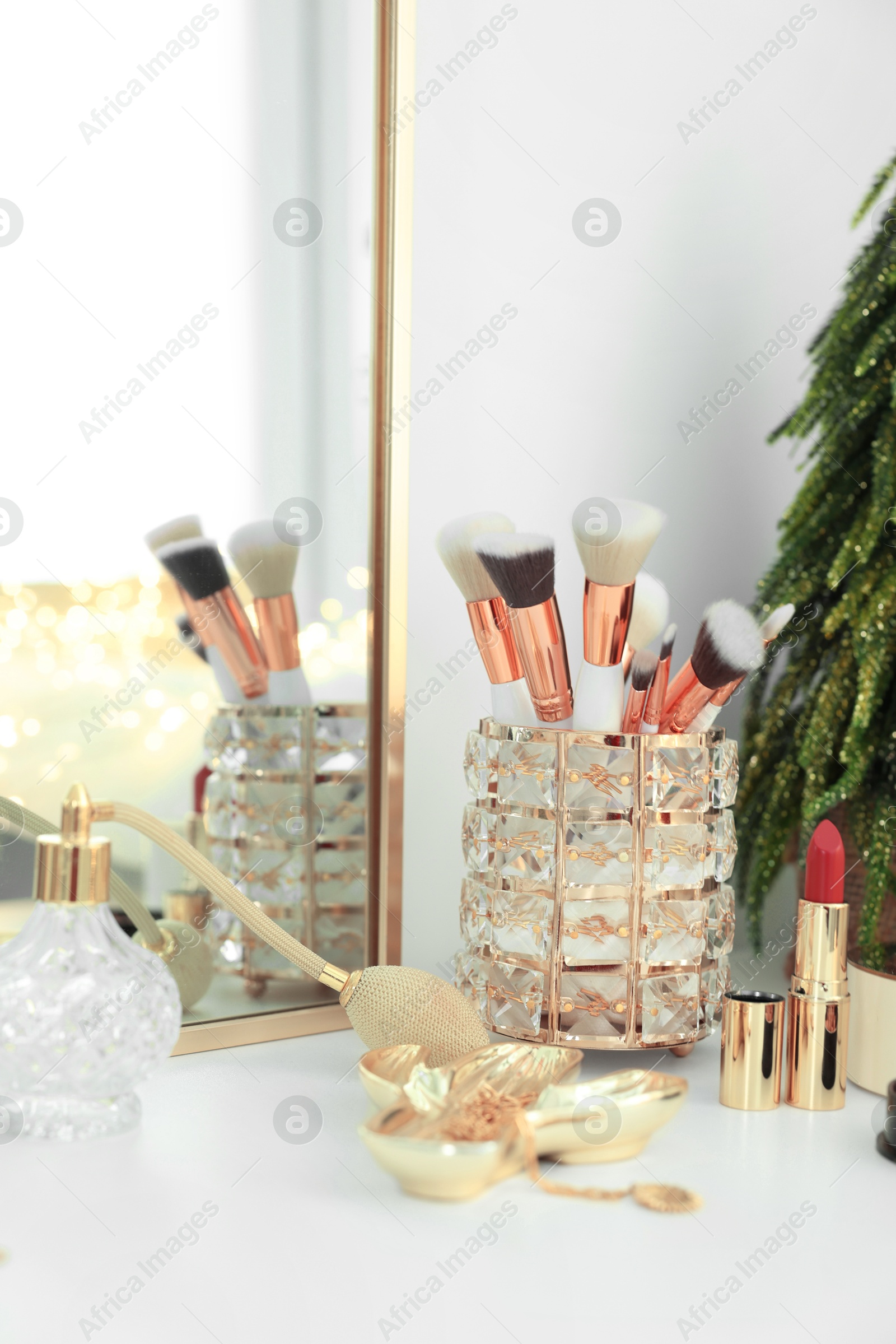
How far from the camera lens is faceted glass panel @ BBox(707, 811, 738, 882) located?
60 centimetres

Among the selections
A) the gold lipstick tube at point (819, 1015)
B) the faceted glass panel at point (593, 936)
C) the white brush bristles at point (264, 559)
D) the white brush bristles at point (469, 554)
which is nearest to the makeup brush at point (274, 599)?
the white brush bristles at point (264, 559)

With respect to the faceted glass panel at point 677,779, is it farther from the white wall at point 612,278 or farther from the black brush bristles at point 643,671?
the white wall at point 612,278

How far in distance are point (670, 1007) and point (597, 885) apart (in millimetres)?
76

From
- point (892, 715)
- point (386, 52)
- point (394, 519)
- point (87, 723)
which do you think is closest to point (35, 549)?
point (87, 723)

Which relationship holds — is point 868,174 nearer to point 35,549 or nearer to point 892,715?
point 892,715

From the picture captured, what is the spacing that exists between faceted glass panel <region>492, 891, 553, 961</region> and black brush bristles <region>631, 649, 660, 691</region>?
0.12 metres

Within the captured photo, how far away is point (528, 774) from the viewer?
22.8 inches

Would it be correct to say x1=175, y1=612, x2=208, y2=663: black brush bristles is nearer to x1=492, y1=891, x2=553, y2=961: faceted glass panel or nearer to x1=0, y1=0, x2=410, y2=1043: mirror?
x1=0, y1=0, x2=410, y2=1043: mirror

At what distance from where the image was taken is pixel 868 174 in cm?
98

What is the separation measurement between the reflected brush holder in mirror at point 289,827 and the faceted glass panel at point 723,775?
215 mm

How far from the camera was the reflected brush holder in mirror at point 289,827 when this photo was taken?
0.65 m

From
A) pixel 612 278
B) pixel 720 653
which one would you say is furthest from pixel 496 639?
pixel 612 278

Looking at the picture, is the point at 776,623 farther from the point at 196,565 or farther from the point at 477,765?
the point at 196,565

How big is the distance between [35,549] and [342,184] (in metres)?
0.28
